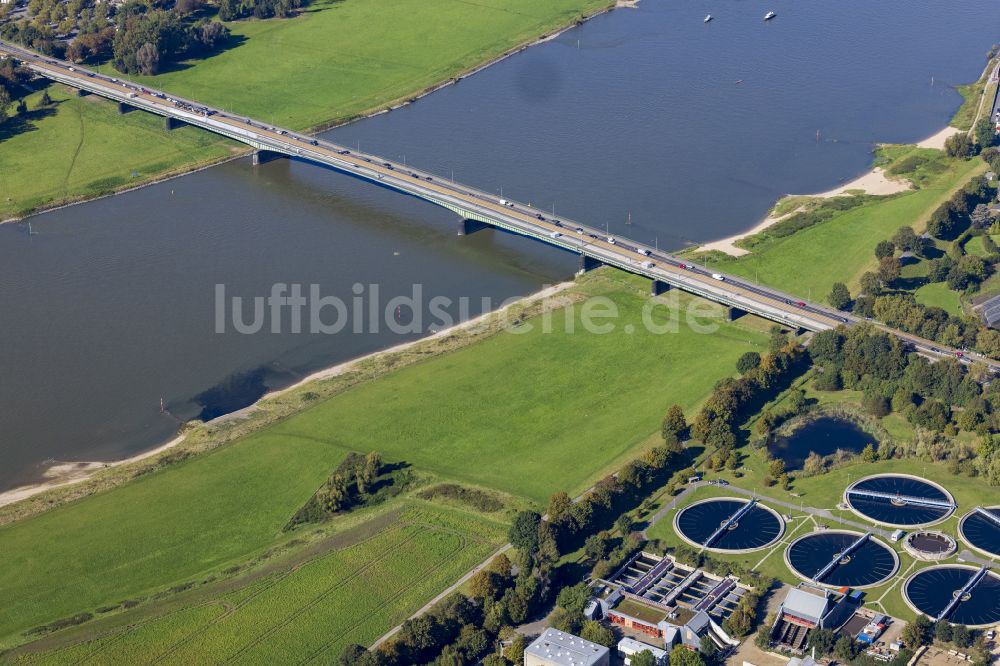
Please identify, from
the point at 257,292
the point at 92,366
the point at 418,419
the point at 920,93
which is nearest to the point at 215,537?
the point at 418,419

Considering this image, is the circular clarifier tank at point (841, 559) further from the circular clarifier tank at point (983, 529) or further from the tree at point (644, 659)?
the tree at point (644, 659)

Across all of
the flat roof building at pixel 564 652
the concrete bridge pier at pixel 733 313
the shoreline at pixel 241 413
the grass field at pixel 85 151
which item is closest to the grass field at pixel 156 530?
the shoreline at pixel 241 413

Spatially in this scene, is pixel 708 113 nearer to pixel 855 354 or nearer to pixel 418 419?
pixel 855 354

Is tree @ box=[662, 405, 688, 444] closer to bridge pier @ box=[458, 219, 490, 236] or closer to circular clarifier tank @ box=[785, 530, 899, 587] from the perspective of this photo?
circular clarifier tank @ box=[785, 530, 899, 587]

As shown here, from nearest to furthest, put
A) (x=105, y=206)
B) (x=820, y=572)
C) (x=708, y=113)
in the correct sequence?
(x=820, y=572)
(x=105, y=206)
(x=708, y=113)

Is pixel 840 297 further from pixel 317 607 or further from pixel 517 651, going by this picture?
pixel 317 607

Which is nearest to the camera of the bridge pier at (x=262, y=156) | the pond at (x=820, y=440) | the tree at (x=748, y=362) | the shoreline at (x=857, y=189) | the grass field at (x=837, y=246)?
the pond at (x=820, y=440)

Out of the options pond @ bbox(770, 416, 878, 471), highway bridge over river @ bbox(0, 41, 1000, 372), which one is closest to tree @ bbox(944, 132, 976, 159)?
highway bridge over river @ bbox(0, 41, 1000, 372)
